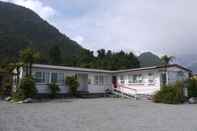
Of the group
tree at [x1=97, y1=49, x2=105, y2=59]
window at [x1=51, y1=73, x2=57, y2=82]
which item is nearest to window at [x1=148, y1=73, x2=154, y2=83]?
window at [x1=51, y1=73, x2=57, y2=82]

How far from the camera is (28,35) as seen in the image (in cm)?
7400

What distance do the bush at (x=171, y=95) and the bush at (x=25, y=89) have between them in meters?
12.3

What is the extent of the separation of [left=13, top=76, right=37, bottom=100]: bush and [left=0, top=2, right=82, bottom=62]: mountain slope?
111 feet

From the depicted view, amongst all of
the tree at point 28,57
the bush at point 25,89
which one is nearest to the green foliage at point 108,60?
the tree at point 28,57

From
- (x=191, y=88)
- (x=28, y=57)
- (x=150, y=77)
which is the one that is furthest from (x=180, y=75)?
(x=28, y=57)

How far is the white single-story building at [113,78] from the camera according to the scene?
27800 millimetres

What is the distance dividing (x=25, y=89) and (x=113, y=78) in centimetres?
→ 1608

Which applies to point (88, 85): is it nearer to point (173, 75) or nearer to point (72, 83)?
point (72, 83)

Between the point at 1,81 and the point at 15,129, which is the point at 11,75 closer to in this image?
the point at 1,81

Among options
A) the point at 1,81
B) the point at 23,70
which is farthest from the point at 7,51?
the point at 23,70

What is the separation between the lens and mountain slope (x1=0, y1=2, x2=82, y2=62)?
6081 centimetres

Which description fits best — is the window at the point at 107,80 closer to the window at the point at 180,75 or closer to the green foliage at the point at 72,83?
the green foliage at the point at 72,83

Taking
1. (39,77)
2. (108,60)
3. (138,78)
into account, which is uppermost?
(108,60)

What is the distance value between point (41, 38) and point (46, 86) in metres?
52.9
